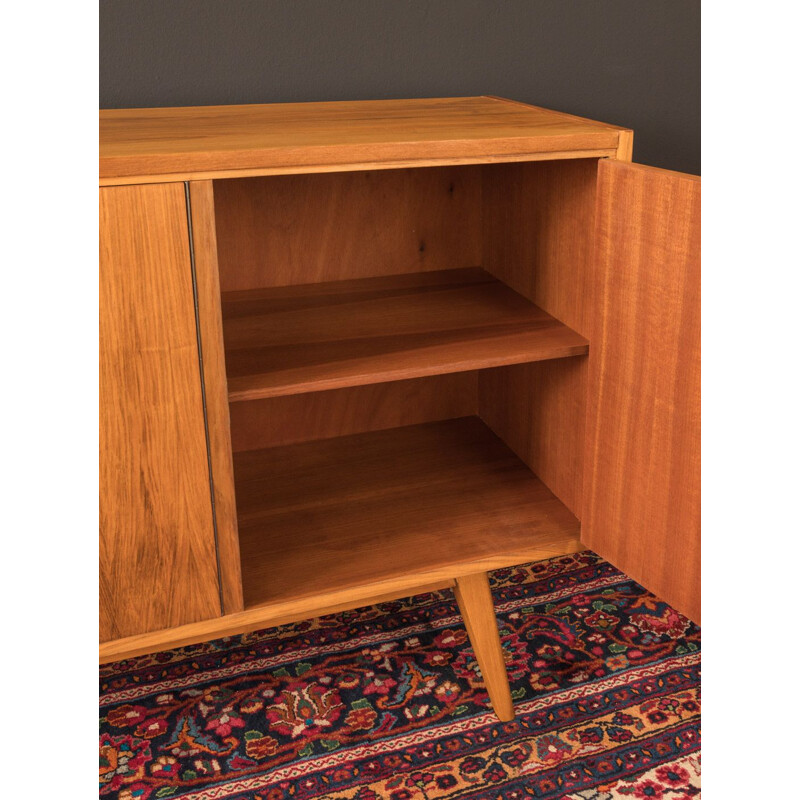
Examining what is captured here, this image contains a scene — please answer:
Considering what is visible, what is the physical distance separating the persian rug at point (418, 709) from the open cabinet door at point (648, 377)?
0.31 meters

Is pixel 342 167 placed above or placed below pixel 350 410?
above

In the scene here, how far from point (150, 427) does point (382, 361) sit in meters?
0.29

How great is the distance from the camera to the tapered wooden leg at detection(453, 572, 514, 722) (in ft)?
3.65

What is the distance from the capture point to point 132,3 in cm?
119

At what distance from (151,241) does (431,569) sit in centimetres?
52

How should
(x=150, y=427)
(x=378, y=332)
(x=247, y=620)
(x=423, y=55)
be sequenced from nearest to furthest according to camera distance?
1. (x=150, y=427)
2. (x=247, y=620)
3. (x=378, y=332)
4. (x=423, y=55)

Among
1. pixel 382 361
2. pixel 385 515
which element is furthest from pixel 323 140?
pixel 385 515

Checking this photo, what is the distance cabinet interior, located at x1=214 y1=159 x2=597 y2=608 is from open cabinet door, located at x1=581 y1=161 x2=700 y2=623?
71 millimetres

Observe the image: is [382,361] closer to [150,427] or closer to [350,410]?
[150,427]

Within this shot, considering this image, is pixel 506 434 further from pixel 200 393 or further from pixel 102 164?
pixel 102 164

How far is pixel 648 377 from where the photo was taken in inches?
33.6

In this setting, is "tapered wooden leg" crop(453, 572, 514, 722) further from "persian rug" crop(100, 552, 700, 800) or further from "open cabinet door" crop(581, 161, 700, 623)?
"open cabinet door" crop(581, 161, 700, 623)

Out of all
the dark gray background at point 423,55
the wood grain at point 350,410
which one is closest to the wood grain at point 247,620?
the wood grain at point 350,410

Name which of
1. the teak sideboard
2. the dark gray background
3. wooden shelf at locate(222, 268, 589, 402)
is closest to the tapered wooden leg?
the teak sideboard
